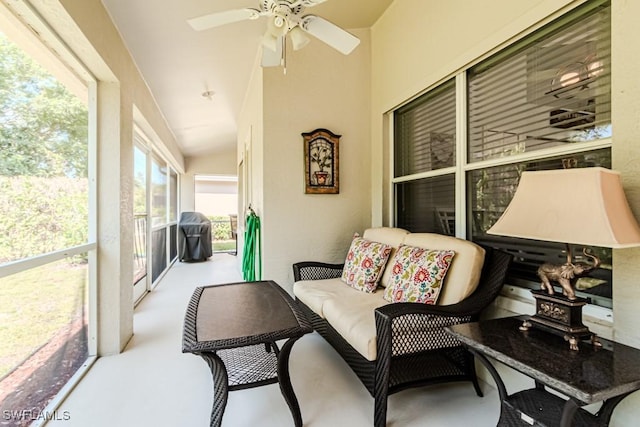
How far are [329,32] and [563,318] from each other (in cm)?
196

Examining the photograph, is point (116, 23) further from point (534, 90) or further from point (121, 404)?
point (534, 90)

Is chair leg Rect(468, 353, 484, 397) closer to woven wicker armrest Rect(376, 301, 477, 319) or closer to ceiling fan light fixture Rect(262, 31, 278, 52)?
woven wicker armrest Rect(376, 301, 477, 319)

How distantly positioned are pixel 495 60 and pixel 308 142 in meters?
1.85

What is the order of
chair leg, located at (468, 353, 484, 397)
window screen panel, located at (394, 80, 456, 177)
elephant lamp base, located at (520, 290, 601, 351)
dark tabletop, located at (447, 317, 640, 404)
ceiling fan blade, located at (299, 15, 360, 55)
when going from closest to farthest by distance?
1. dark tabletop, located at (447, 317, 640, 404)
2. elephant lamp base, located at (520, 290, 601, 351)
3. ceiling fan blade, located at (299, 15, 360, 55)
4. chair leg, located at (468, 353, 484, 397)
5. window screen panel, located at (394, 80, 456, 177)

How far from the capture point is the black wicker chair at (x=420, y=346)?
1652 millimetres

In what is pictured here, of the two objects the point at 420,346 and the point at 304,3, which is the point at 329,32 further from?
the point at 420,346

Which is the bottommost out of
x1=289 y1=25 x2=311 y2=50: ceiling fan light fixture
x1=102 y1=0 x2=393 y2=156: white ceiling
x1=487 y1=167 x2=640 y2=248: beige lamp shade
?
x1=487 y1=167 x2=640 y2=248: beige lamp shade

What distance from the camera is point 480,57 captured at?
7.11 ft

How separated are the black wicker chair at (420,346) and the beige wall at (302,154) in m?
1.44

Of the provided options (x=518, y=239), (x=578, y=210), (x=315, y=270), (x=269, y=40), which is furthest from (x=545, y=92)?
(x=315, y=270)

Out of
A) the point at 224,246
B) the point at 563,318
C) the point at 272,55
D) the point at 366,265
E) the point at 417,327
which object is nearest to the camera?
the point at 563,318

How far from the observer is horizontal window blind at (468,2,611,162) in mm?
1567

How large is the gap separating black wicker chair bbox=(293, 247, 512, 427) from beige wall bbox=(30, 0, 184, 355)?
6.19 feet

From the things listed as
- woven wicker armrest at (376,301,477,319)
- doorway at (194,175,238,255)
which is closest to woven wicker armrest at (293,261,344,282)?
woven wicker armrest at (376,301,477,319)
